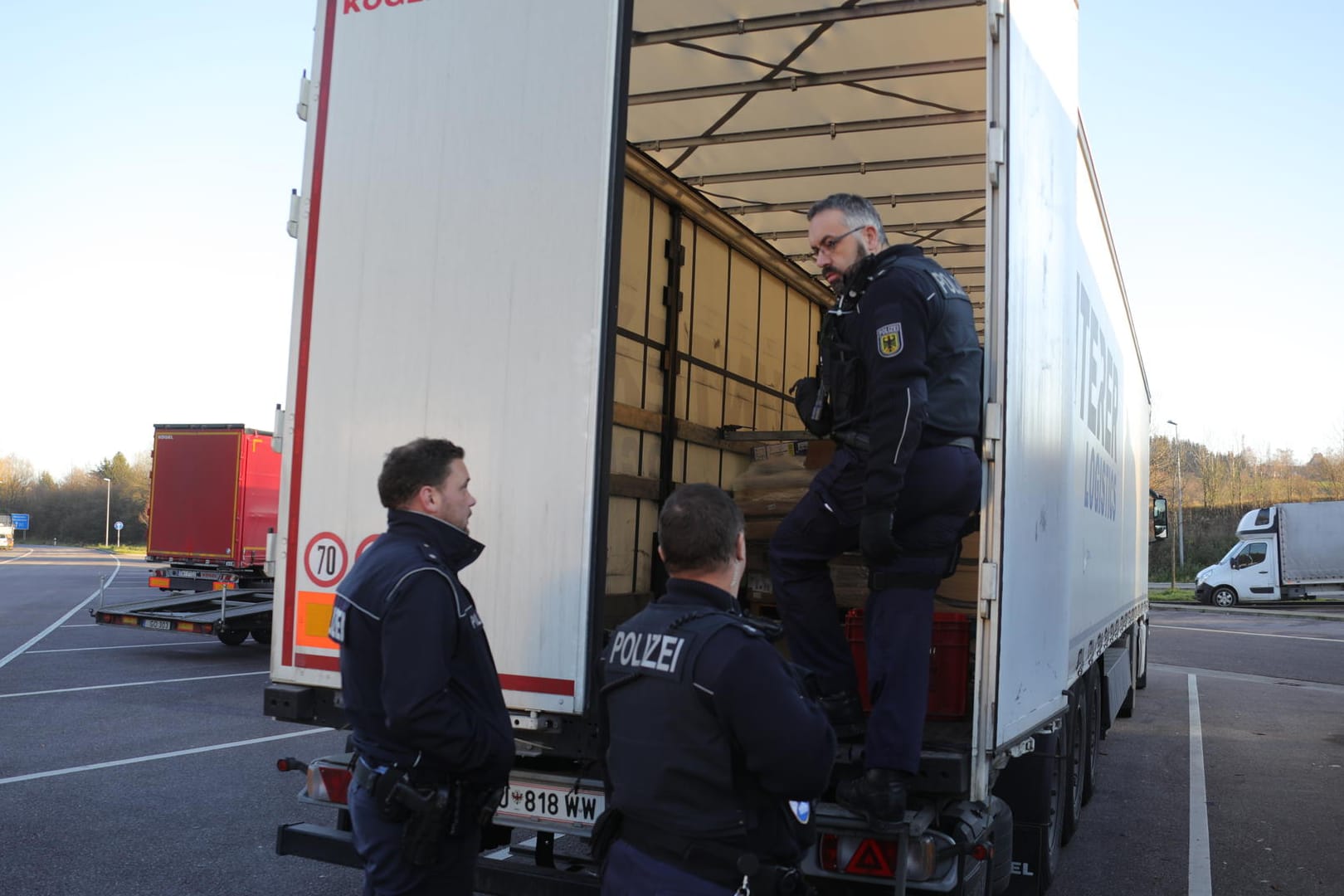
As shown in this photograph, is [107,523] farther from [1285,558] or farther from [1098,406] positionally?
[1098,406]

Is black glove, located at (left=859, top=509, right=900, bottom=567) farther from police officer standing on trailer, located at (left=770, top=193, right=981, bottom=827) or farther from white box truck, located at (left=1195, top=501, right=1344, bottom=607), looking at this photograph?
white box truck, located at (left=1195, top=501, right=1344, bottom=607)

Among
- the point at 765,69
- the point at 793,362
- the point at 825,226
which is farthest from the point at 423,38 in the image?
the point at 793,362

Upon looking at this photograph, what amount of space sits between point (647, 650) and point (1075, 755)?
16.4ft

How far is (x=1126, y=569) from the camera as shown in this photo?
10.1 meters

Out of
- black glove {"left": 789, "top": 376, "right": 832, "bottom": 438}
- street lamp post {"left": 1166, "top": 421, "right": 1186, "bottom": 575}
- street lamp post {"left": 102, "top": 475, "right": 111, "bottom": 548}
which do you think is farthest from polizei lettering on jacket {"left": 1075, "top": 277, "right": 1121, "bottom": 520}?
street lamp post {"left": 102, "top": 475, "right": 111, "bottom": 548}

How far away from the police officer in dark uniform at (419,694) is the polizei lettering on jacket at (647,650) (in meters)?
0.59

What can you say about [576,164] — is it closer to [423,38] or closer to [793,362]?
[423,38]

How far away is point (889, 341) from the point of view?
3.49 metres

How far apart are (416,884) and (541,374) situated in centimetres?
170

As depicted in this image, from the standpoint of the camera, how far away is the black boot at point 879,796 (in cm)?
329

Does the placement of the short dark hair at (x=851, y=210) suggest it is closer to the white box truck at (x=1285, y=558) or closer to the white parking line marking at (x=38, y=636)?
the white parking line marking at (x=38, y=636)

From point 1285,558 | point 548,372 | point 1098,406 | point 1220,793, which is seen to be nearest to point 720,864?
point 548,372

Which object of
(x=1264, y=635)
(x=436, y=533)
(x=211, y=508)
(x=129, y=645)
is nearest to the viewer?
(x=436, y=533)

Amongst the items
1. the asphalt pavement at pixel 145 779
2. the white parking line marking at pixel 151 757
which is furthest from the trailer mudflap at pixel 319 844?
the white parking line marking at pixel 151 757
